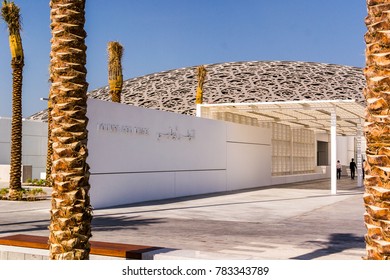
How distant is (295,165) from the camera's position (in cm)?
3778

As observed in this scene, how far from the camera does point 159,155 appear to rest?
67.6 feet

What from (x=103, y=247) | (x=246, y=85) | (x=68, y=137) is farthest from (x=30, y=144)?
(x=246, y=85)

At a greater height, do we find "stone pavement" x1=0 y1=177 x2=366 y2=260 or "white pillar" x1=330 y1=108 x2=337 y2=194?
"white pillar" x1=330 y1=108 x2=337 y2=194

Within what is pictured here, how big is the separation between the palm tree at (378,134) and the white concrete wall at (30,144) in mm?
34181

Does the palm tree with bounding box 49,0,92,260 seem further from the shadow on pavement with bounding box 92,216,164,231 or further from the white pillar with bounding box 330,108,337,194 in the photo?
the white pillar with bounding box 330,108,337,194

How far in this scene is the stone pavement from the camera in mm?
9312

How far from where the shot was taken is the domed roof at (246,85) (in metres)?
61.7

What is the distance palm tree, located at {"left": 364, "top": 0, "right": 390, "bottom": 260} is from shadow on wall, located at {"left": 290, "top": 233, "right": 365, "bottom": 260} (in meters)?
4.51

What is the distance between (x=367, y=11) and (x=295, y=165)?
3398 centimetres

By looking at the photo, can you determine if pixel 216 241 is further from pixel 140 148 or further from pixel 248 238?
pixel 140 148

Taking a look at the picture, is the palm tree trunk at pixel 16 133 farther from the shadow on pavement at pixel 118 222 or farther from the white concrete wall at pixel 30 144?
the white concrete wall at pixel 30 144

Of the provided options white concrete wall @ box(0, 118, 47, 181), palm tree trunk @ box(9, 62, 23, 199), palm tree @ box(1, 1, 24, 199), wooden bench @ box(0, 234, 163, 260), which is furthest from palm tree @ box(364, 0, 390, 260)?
white concrete wall @ box(0, 118, 47, 181)

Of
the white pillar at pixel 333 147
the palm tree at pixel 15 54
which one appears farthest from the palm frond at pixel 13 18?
the white pillar at pixel 333 147

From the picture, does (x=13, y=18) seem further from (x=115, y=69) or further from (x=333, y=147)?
(x=333, y=147)
